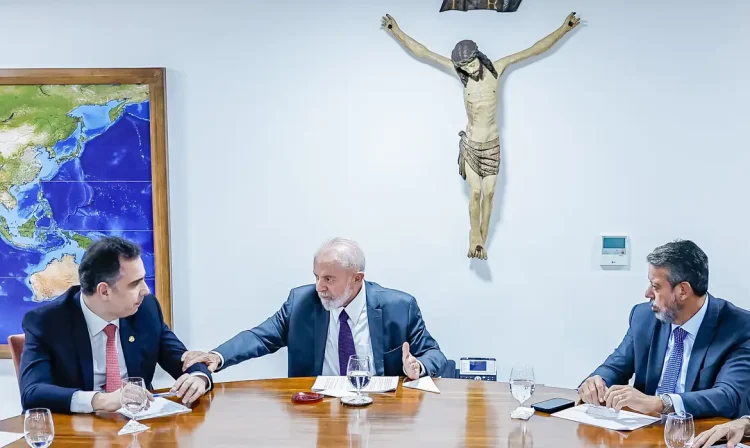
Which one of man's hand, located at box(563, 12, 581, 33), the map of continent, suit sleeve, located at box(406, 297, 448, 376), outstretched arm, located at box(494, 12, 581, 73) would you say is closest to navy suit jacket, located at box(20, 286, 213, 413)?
suit sleeve, located at box(406, 297, 448, 376)

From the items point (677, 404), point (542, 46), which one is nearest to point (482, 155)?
point (542, 46)

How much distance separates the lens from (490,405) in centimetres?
249

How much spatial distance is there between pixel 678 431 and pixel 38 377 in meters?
1.98

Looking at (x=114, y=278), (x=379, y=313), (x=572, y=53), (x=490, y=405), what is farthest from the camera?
(x=572, y=53)

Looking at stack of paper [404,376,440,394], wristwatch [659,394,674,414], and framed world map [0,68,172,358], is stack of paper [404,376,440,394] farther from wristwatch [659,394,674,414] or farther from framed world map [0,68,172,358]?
framed world map [0,68,172,358]

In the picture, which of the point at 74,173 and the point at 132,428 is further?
the point at 74,173

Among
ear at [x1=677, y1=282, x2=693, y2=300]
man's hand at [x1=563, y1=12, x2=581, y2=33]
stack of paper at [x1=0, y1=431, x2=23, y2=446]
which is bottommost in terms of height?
stack of paper at [x1=0, y1=431, x2=23, y2=446]

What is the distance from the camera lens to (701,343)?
2.69 meters

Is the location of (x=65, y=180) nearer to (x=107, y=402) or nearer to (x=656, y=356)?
(x=107, y=402)

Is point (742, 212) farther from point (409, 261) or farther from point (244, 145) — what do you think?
point (244, 145)

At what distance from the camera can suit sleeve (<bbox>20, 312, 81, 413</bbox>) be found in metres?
2.41

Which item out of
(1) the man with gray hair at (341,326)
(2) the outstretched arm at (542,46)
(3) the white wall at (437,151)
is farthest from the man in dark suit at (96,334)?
(2) the outstretched arm at (542,46)

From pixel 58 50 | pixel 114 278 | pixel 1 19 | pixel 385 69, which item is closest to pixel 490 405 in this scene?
pixel 114 278

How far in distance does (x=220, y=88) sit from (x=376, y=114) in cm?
77
